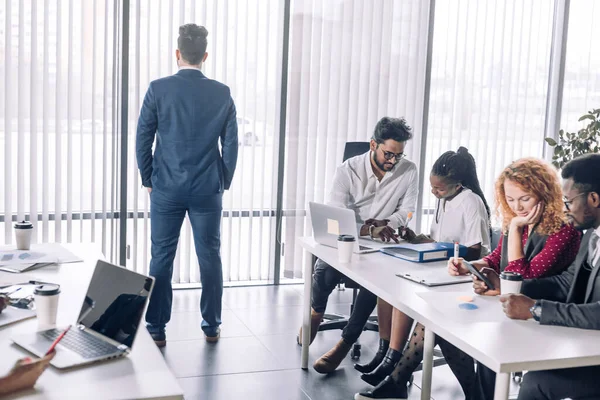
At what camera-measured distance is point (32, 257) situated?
8.89ft

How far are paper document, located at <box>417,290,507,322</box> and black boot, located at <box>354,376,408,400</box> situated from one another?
69 centimetres

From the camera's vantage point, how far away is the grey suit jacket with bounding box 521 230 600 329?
6.84ft

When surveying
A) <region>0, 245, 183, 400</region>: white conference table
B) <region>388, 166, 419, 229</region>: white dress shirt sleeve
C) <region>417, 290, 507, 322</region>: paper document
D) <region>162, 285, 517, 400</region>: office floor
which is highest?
<region>388, 166, 419, 229</region>: white dress shirt sleeve

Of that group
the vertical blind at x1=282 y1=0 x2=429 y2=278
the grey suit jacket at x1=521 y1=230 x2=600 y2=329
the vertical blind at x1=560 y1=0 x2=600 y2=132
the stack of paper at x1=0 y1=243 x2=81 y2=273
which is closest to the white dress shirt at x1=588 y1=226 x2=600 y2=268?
the grey suit jacket at x1=521 y1=230 x2=600 y2=329

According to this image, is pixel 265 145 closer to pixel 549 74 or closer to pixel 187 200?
pixel 187 200

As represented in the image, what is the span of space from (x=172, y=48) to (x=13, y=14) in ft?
3.38

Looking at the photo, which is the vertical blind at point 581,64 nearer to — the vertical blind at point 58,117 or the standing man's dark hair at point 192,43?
the standing man's dark hair at point 192,43

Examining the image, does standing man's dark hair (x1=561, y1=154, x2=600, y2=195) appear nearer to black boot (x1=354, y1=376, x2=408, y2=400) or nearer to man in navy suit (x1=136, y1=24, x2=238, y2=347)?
black boot (x1=354, y1=376, x2=408, y2=400)

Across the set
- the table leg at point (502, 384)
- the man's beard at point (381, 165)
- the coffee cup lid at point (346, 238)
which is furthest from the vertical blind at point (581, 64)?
the table leg at point (502, 384)

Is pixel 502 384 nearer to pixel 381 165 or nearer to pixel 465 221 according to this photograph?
pixel 465 221

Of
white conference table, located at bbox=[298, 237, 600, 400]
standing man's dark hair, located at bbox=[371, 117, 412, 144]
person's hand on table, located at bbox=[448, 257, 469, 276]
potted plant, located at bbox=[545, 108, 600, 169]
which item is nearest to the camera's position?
white conference table, located at bbox=[298, 237, 600, 400]

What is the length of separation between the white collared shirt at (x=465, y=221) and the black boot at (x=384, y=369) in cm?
60

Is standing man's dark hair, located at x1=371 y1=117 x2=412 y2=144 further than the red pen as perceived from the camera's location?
Yes

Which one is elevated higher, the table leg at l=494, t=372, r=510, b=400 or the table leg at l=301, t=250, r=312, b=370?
the table leg at l=494, t=372, r=510, b=400
